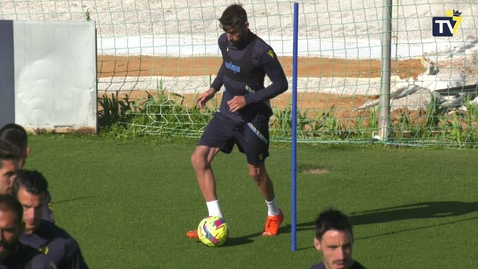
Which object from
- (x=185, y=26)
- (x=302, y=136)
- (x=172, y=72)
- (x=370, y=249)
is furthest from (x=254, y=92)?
(x=185, y=26)

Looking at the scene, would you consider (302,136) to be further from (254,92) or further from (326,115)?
(254,92)

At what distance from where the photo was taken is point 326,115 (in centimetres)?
1334

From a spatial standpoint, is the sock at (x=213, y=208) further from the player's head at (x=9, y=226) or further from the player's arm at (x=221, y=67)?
the player's head at (x=9, y=226)

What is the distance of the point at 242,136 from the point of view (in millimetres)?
7906

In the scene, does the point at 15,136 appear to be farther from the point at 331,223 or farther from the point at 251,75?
the point at 251,75

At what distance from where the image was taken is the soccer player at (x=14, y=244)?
4.07m

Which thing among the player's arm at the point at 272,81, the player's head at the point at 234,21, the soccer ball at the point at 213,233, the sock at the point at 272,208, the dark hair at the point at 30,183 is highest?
the player's head at the point at 234,21

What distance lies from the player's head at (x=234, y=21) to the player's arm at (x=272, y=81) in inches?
10.5

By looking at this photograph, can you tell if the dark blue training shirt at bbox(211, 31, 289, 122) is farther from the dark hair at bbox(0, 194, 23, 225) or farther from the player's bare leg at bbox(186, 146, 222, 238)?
the dark hair at bbox(0, 194, 23, 225)

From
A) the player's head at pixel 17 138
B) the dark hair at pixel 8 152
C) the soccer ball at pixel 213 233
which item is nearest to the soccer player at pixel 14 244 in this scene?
the dark hair at pixel 8 152

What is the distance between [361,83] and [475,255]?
10083mm

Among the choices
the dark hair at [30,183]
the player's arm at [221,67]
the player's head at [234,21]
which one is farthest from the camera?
the player's arm at [221,67]

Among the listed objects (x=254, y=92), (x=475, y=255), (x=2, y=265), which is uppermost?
(x=254, y=92)

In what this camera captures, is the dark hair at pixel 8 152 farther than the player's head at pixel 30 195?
Yes
